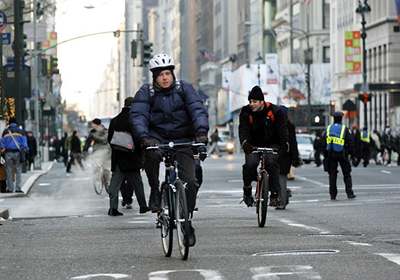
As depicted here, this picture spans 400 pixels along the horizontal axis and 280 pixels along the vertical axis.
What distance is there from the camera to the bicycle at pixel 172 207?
1331 centimetres

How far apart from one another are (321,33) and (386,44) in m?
39.4

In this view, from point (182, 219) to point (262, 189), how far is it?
18.3ft

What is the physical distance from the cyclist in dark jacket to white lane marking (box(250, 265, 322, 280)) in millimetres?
1897

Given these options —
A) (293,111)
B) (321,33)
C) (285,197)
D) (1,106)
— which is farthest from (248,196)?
(321,33)

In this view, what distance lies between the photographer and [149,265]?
1282 centimetres

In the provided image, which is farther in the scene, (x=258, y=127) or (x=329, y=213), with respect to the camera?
(x=329, y=213)

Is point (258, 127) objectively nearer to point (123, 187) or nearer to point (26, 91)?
point (123, 187)

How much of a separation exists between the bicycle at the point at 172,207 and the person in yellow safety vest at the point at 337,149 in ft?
45.8

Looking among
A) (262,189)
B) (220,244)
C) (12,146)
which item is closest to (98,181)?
(12,146)

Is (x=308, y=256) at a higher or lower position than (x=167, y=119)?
lower

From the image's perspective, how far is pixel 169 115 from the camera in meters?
14.1

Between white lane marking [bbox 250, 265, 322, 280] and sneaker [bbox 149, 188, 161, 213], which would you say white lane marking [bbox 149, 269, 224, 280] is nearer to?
white lane marking [bbox 250, 265, 322, 280]

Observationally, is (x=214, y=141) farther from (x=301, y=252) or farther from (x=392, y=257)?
(x=392, y=257)

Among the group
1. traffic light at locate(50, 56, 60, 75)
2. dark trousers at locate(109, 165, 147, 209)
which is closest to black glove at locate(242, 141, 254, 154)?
dark trousers at locate(109, 165, 147, 209)
